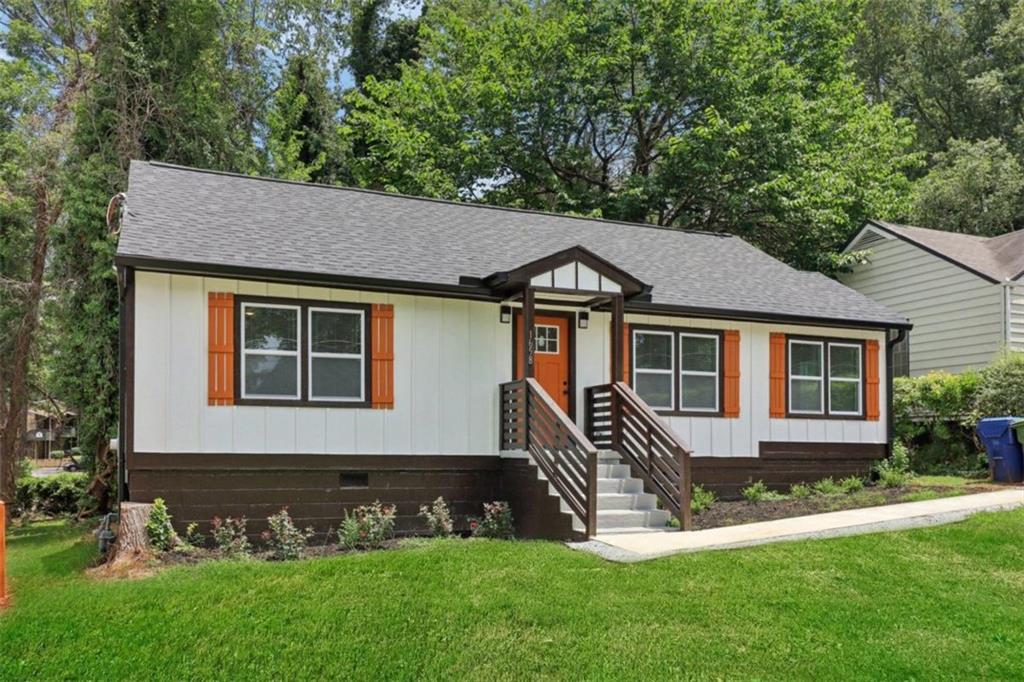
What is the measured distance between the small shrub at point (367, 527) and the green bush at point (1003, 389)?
425 inches

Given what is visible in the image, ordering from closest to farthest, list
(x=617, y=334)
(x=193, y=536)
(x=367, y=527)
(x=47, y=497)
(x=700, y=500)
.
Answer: (x=193, y=536), (x=367, y=527), (x=617, y=334), (x=700, y=500), (x=47, y=497)

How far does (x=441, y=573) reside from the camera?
8.03m

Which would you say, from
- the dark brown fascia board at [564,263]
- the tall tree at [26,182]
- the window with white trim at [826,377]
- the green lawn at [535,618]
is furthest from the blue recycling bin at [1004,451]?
the tall tree at [26,182]

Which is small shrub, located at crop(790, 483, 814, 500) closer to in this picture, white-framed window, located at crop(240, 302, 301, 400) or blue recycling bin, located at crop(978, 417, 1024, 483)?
blue recycling bin, located at crop(978, 417, 1024, 483)

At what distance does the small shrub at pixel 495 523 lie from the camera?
35.9ft

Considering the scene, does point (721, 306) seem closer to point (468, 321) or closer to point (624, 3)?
point (468, 321)

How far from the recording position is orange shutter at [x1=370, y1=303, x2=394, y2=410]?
11.4 metres

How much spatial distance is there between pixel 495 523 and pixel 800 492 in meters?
5.13

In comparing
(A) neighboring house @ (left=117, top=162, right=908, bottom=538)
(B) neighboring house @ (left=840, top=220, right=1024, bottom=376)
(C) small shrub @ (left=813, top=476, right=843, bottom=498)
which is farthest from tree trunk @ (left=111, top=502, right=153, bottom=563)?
(B) neighboring house @ (left=840, top=220, right=1024, bottom=376)

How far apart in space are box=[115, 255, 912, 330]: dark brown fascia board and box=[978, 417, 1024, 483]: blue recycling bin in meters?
2.51

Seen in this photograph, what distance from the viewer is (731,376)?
13734mm

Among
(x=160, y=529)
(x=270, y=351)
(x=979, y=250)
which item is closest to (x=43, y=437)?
(x=270, y=351)

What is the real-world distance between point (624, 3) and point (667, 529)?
58.2ft

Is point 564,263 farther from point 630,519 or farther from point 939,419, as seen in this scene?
point 939,419
